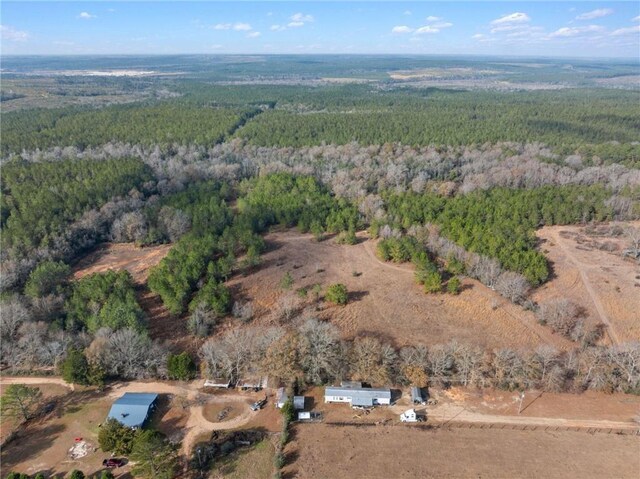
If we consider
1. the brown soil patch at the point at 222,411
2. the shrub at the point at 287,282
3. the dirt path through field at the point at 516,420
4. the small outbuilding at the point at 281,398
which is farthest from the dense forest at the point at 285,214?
the shrub at the point at 287,282

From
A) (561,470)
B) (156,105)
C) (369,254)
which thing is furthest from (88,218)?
(156,105)

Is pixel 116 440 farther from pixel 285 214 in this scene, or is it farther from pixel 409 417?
pixel 285 214

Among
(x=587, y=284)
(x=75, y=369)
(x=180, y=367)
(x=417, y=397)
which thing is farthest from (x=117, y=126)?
(x=587, y=284)

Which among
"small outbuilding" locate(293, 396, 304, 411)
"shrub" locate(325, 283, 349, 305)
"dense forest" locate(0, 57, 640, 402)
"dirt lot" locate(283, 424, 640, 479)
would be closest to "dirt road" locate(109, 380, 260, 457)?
"dense forest" locate(0, 57, 640, 402)

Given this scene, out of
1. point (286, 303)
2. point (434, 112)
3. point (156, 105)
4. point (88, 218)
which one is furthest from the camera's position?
point (156, 105)

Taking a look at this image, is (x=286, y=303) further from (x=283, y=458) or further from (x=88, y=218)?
(x=88, y=218)

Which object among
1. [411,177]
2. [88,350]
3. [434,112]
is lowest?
[88,350]

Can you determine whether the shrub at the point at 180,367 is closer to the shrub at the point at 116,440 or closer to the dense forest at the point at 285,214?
the dense forest at the point at 285,214
